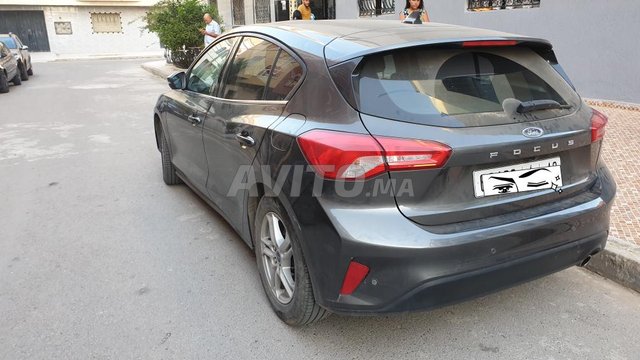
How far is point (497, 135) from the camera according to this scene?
230 cm

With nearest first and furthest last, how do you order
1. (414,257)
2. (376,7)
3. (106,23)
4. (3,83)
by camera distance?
(414,257) < (376,7) < (3,83) < (106,23)

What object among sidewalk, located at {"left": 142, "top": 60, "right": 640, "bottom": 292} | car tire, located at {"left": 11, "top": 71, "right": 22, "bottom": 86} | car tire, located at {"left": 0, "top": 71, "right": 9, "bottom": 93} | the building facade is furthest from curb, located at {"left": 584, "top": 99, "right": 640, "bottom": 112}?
the building facade

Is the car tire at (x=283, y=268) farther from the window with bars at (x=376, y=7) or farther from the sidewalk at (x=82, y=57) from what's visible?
the sidewalk at (x=82, y=57)

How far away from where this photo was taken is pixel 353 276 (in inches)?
88.7

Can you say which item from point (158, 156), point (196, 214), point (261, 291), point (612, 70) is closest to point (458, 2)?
point (612, 70)

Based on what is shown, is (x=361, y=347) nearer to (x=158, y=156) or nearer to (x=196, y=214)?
(x=196, y=214)

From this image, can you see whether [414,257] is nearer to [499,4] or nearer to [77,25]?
[499,4]

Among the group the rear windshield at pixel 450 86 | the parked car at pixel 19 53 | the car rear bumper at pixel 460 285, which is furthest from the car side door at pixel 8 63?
the car rear bumper at pixel 460 285

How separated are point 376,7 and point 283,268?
1041 cm

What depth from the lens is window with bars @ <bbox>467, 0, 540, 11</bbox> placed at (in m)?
8.46

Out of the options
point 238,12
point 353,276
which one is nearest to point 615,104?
point 353,276

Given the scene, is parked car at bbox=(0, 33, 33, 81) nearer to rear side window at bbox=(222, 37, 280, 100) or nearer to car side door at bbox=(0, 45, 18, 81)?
car side door at bbox=(0, 45, 18, 81)

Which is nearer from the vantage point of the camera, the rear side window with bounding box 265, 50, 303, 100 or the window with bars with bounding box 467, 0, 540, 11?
the rear side window with bounding box 265, 50, 303, 100

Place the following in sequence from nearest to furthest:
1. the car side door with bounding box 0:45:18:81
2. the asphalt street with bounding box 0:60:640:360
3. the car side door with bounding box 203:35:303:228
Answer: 1. the asphalt street with bounding box 0:60:640:360
2. the car side door with bounding box 203:35:303:228
3. the car side door with bounding box 0:45:18:81
